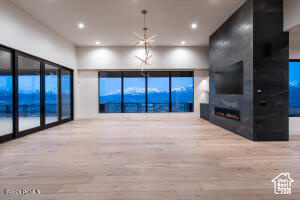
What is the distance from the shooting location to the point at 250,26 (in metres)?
3.82

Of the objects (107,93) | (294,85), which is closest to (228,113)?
(294,85)

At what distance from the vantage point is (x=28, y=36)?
4.45 m

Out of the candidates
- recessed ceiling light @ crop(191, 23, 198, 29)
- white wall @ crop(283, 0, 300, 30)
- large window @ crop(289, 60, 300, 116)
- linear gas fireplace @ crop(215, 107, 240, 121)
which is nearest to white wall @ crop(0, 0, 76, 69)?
recessed ceiling light @ crop(191, 23, 198, 29)

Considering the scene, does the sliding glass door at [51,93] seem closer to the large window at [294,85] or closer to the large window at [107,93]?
the large window at [107,93]

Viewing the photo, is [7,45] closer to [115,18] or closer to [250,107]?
[115,18]

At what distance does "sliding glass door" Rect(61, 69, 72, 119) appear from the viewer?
652 cm

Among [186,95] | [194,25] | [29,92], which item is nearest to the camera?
[29,92]

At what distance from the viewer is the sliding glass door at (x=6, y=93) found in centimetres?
373

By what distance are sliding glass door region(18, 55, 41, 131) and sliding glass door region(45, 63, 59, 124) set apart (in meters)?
0.43

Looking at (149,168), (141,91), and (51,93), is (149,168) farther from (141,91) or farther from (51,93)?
(141,91)

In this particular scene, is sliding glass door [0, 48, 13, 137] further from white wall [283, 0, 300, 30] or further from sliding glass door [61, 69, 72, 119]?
white wall [283, 0, 300, 30]

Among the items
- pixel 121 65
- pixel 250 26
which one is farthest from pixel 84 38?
pixel 250 26

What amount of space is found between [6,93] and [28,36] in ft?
5.73

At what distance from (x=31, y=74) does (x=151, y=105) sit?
201 inches
